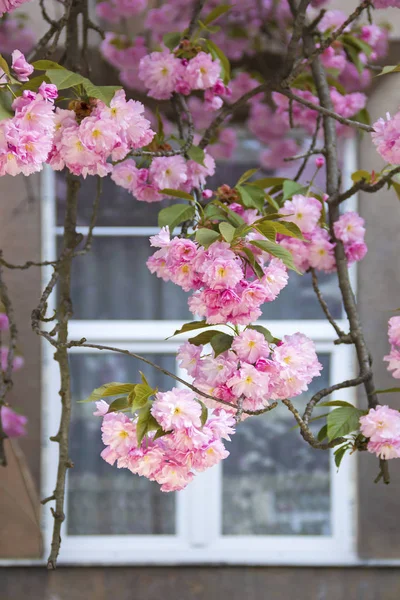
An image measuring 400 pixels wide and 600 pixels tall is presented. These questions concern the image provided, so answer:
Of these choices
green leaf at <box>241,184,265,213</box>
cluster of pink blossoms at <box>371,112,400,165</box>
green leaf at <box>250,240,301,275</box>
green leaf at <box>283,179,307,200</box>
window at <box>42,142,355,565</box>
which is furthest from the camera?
window at <box>42,142,355,565</box>


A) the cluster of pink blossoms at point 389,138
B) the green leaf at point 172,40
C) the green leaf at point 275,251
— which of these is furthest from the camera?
the green leaf at point 172,40

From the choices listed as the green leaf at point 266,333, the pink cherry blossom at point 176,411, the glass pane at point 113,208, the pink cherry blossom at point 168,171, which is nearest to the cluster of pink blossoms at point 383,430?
the green leaf at point 266,333

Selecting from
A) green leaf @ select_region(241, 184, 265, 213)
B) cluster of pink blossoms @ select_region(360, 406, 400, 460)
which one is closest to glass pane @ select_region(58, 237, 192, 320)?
green leaf @ select_region(241, 184, 265, 213)

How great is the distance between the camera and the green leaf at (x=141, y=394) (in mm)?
939

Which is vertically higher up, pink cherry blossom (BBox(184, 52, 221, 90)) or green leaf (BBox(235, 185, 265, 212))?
pink cherry blossom (BBox(184, 52, 221, 90))

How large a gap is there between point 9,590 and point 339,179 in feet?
6.08

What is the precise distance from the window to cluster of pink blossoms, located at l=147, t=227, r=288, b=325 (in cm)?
155

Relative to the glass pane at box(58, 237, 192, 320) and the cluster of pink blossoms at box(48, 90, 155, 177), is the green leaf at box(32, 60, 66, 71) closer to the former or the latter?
the cluster of pink blossoms at box(48, 90, 155, 177)

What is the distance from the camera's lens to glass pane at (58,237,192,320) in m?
2.57

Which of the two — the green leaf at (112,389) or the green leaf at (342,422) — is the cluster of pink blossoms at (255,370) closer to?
the green leaf at (112,389)

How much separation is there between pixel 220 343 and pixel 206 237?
0.49ft

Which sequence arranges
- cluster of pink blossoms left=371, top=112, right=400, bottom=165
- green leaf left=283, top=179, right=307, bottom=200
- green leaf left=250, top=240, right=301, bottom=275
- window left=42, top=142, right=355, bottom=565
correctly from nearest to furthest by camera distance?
green leaf left=250, top=240, right=301, bottom=275 < cluster of pink blossoms left=371, top=112, right=400, bottom=165 < green leaf left=283, top=179, right=307, bottom=200 < window left=42, top=142, right=355, bottom=565

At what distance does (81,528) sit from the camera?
254cm

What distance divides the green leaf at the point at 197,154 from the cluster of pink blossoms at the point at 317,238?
0.59 feet
